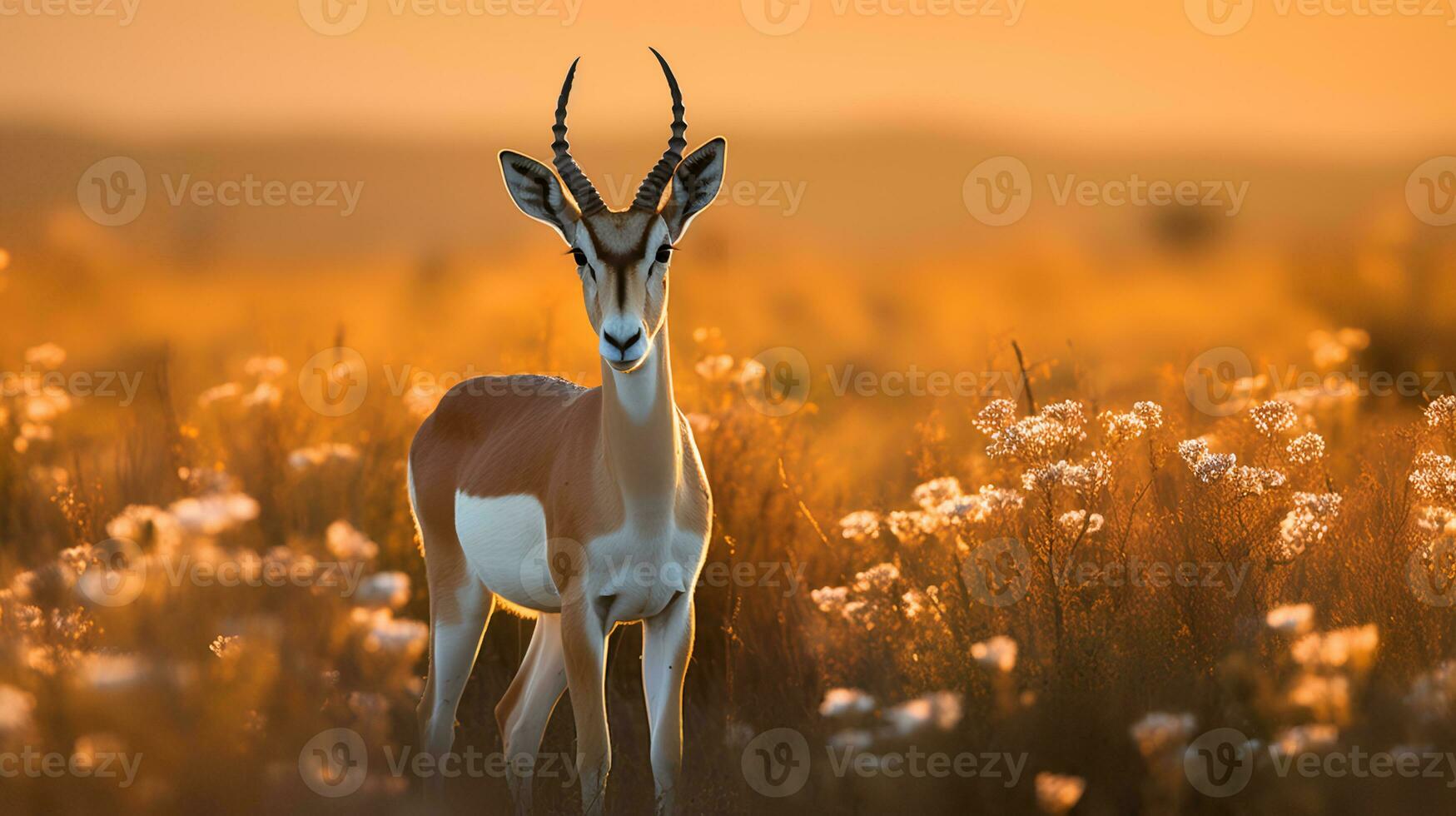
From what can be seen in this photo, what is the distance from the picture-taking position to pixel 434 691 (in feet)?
25.2

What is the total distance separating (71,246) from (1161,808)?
40.4 feet

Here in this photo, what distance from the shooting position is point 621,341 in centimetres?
592

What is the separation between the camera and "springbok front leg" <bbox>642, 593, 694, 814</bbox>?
657cm

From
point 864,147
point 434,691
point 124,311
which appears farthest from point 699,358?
point 864,147

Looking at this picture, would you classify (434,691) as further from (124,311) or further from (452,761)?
(124,311)
